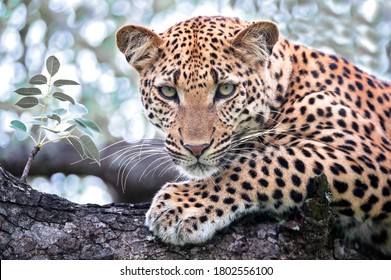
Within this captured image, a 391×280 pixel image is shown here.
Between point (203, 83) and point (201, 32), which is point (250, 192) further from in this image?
point (201, 32)

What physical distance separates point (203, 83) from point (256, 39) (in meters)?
0.63

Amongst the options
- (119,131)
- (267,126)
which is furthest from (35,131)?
(267,126)

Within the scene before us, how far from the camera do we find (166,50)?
20.0 ft

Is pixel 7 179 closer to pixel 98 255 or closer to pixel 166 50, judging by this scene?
pixel 98 255

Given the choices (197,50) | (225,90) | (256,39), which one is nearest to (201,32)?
(197,50)

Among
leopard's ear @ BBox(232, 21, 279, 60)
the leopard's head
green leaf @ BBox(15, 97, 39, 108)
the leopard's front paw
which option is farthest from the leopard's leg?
green leaf @ BBox(15, 97, 39, 108)

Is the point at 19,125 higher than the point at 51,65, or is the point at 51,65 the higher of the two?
the point at 51,65

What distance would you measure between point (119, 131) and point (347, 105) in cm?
404

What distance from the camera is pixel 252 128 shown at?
601 centimetres

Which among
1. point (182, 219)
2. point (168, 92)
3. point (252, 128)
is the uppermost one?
point (168, 92)

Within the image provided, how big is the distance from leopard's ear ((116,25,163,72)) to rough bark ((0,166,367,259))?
5.10ft

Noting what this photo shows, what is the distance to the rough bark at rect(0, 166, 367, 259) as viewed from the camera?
16.0 ft

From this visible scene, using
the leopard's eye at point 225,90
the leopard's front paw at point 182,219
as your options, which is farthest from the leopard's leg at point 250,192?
the leopard's eye at point 225,90

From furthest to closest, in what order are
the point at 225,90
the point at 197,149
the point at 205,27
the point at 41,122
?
the point at 205,27 < the point at 225,90 < the point at 197,149 < the point at 41,122
